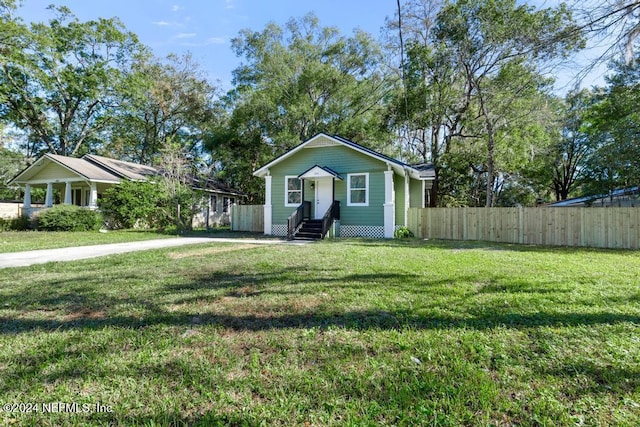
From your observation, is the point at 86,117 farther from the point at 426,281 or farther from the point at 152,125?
the point at 426,281

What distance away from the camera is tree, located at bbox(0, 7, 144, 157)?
24922 millimetres

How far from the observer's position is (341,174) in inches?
581

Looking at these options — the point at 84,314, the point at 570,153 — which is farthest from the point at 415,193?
the point at 570,153

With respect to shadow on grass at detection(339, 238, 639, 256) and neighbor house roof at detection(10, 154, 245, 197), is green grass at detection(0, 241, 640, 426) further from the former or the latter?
neighbor house roof at detection(10, 154, 245, 197)

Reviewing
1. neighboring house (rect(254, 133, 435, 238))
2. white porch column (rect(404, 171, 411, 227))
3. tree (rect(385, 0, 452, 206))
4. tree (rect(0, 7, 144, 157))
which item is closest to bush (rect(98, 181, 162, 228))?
neighboring house (rect(254, 133, 435, 238))

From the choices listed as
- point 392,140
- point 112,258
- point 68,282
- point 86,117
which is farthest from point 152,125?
point 68,282

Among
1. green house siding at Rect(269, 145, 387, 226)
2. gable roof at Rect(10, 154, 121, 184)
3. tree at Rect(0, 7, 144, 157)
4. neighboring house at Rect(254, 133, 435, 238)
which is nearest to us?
neighboring house at Rect(254, 133, 435, 238)

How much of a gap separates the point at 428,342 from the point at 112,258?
297 inches

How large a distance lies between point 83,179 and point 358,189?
1529cm

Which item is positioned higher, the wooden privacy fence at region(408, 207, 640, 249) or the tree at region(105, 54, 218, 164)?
the tree at region(105, 54, 218, 164)

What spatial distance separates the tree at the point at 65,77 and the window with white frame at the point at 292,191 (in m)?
22.4

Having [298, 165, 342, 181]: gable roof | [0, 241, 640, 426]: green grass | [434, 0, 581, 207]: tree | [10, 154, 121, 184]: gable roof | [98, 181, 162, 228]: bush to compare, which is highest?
[434, 0, 581, 207]: tree

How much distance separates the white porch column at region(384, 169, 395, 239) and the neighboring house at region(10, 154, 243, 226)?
10.6 metres

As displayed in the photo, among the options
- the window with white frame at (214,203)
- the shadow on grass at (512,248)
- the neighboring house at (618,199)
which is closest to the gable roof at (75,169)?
the window with white frame at (214,203)
